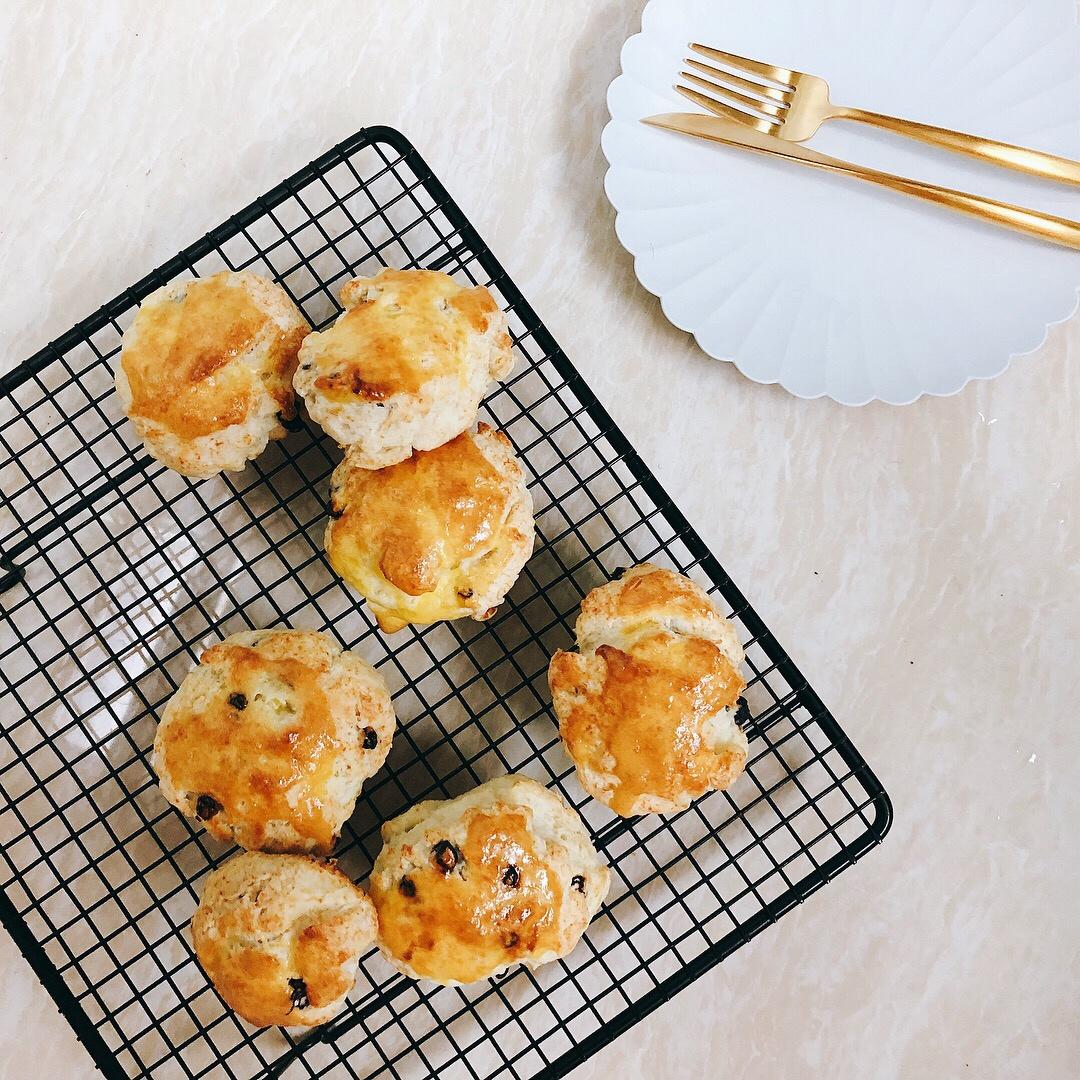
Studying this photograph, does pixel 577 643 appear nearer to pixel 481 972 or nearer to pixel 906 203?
pixel 481 972

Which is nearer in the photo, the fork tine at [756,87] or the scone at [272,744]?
the scone at [272,744]

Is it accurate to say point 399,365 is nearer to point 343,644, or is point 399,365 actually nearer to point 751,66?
point 343,644

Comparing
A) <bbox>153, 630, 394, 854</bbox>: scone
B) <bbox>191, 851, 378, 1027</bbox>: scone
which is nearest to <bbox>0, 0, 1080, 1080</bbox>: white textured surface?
<bbox>191, 851, 378, 1027</bbox>: scone

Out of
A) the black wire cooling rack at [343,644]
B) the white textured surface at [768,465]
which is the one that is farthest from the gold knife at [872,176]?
the black wire cooling rack at [343,644]

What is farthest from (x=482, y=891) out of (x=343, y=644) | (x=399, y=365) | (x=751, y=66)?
(x=751, y=66)

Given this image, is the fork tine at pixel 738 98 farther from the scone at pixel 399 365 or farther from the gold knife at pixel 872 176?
the scone at pixel 399 365

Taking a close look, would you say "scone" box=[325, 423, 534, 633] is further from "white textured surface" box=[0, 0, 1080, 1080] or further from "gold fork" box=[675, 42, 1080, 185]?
"gold fork" box=[675, 42, 1080, 185]

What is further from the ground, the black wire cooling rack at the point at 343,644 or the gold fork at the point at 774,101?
the gold fork at the point at 774,101

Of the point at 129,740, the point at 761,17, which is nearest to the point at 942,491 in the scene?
the point at 761,17
